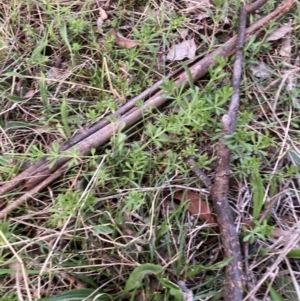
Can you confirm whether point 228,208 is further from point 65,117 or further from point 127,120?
point 65,117

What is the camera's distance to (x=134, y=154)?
164 cm

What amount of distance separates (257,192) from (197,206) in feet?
0.62

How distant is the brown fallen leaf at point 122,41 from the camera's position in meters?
1.89

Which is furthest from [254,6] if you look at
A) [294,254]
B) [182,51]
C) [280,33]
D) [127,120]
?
[294,254]

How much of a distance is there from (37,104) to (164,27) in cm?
56

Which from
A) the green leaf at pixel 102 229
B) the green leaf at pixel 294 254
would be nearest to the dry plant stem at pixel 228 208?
the green leaf at pixel 294 254

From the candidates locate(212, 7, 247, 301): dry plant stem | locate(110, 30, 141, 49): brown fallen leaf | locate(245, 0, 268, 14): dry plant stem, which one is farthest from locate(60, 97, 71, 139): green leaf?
locate(245, 0, 268, 14): dry plant stem

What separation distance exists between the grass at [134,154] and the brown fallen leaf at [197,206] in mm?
19

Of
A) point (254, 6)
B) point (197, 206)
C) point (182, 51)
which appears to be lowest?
point (197, 206)

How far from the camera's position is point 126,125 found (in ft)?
5.59

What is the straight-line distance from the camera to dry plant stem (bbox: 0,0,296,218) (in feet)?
5.33

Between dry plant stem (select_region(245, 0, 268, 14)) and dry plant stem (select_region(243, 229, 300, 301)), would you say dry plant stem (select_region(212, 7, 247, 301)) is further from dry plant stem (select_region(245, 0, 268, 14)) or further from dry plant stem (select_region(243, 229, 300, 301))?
dry plant stem (select_region(245, 0, 268, 14))

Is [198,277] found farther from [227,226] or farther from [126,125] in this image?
[126,125]

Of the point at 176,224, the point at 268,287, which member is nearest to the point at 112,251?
the point at 176,224
